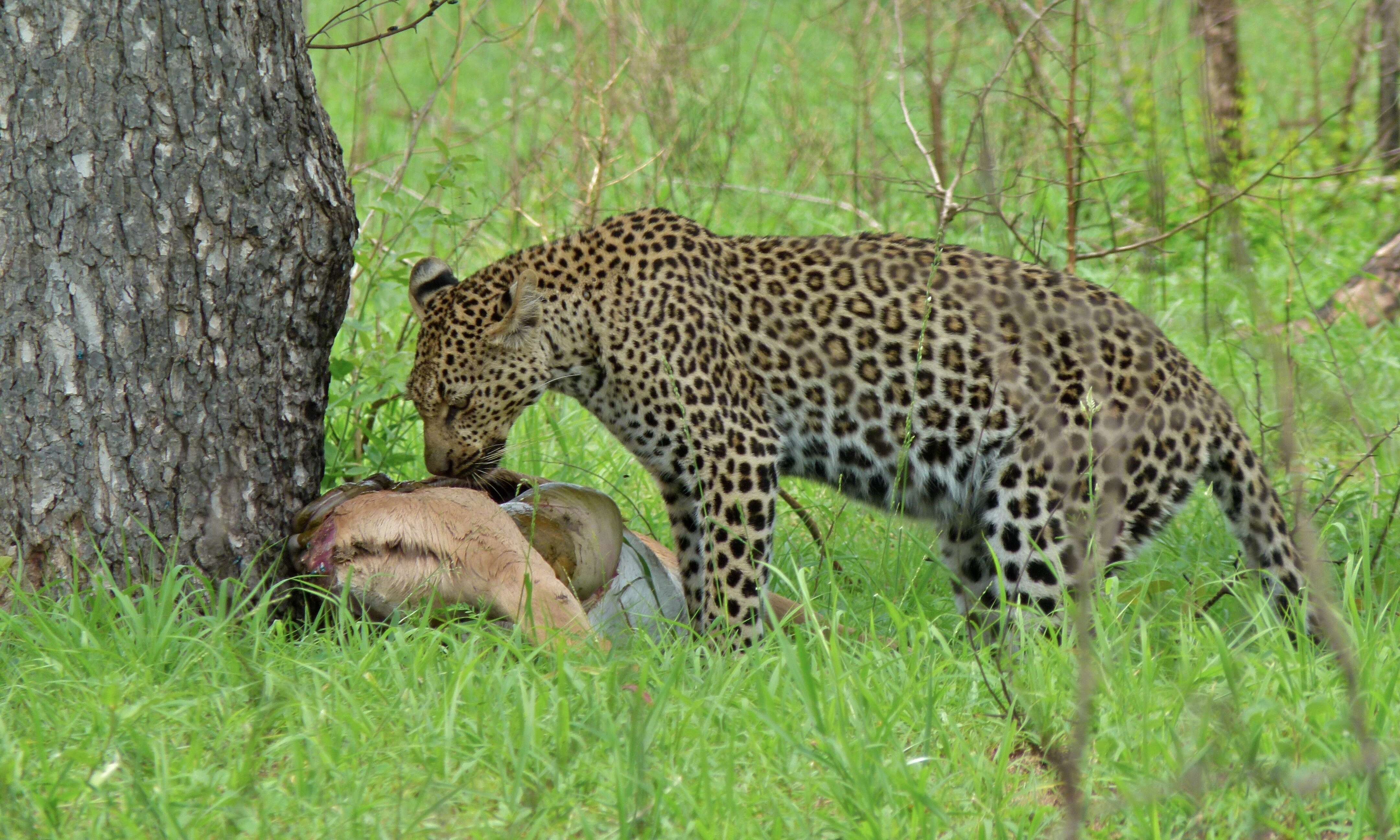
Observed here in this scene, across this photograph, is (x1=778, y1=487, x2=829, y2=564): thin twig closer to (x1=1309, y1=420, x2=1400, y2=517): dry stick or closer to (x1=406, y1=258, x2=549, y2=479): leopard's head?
(x1=406, y1=258, x2=549, y2=479): leopard's head

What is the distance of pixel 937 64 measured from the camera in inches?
499

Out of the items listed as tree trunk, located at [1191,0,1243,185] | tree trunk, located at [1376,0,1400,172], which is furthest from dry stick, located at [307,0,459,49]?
tree trunk, located at [1191,0,1243,185]

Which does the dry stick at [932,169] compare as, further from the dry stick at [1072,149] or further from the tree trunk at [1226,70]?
the tree trunk at [1226,70]

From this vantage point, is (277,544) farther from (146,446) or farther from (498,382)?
(498,382)

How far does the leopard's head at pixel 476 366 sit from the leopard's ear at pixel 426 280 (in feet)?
0.78

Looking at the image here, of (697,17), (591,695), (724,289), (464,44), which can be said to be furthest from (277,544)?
(464,44)

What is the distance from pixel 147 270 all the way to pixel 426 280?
4.50 feet

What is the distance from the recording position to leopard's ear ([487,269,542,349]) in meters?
5.01

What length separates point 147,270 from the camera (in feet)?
14.0

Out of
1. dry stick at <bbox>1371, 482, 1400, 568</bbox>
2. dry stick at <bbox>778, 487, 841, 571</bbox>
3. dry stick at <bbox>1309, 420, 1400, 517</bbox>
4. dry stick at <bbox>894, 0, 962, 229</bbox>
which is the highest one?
dry stick at <bbox>894, 0, 962, 229</bbox>

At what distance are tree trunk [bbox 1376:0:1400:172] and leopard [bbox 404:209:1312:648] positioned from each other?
3070 mm

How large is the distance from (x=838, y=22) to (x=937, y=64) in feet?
3.35

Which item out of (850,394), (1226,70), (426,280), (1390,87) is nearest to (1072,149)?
(850,394)

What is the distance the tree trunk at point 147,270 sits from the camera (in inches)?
163
